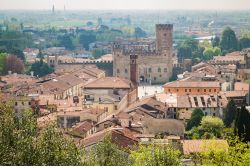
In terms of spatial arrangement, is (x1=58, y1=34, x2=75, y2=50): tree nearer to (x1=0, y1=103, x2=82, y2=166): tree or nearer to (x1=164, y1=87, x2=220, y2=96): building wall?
(x1=164, y1=87, x2=220, y2=96): building wall

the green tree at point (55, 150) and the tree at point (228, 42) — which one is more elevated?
the green tree at point (55, 150)

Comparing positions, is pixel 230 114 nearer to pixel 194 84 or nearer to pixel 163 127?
pixel 163 127

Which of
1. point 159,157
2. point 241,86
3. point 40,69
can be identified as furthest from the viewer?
point 40,69

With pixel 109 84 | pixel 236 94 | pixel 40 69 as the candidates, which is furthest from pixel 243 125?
pixel 40 69

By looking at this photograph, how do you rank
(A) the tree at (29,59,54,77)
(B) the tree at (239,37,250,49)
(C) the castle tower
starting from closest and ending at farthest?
(A) the tree at (29,59,54,77) < (C) the castle tower < (B) the tree at (239,37,250,49)

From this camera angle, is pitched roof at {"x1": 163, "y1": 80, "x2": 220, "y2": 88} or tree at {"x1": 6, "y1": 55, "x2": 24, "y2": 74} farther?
tree at {"x1": 6, "y1": 55, "x2": 24, "y2": 74}

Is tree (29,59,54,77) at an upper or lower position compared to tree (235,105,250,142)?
lower

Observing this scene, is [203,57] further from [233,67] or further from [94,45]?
[94,45]

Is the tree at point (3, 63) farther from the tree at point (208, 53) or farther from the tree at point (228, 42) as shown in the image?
the tree at point (228, 42)

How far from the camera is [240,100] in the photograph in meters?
36.0

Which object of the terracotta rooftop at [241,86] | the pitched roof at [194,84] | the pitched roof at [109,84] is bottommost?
the terracotta rooftop at [241,86]

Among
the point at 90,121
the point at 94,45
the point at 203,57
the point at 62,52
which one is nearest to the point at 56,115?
the point at 90,121

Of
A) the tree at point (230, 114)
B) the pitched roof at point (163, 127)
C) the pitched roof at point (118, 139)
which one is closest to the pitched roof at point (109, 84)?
the tree at point (230, 114)

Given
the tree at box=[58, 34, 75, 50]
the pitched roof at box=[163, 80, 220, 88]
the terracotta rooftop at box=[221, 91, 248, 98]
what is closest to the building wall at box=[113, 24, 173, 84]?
the pitched roof at box=[163, 80, 220, 88]
